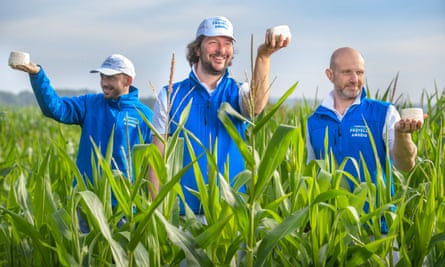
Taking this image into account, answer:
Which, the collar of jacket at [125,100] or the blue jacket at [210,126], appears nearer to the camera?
the blue jacket at [210,126]

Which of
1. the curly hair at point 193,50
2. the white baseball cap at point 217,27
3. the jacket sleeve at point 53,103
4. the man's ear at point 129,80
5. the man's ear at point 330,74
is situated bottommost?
the jacket sleeve at point 53,103

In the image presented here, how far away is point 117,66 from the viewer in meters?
3.70

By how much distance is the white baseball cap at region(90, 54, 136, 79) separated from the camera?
3.69 meters

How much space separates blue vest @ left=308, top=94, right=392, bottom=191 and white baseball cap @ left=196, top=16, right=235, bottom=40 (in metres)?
0.58

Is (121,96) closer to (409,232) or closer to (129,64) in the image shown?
(129,64)

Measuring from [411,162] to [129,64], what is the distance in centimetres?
163

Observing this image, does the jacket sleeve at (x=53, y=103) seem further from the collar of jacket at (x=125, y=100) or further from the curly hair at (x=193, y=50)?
the curly hair at (x=193, y=50)

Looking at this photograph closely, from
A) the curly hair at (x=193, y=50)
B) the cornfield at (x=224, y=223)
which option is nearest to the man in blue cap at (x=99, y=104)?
the curly hair at (x=193, y=50)

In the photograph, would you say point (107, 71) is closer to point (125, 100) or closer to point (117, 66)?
point (117, 66)

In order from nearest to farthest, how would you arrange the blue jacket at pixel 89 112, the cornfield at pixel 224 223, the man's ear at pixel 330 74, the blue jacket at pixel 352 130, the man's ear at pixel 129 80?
the cornfield at pixel 224 223 < the blue jacket at pixel 352 130 < the man's ear at pixel 330 74 < the blue jacket at pixel 89 112 < the man's ear at pixel 129 80

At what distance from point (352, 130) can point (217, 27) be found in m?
0.80

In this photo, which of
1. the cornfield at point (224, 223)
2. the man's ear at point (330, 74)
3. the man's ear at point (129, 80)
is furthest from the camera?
the man's ear at point (129, 80)

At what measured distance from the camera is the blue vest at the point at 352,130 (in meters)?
3.16

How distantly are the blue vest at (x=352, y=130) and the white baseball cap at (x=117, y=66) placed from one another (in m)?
1.08
